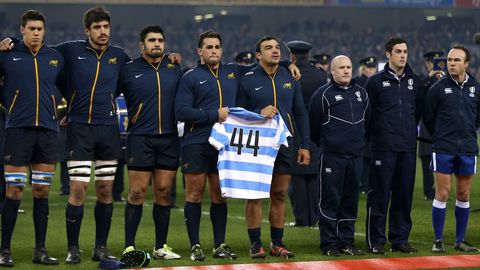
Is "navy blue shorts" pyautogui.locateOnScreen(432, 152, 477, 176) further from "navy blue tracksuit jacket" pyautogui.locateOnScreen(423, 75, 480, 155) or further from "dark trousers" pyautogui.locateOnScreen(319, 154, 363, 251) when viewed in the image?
"dark trousers" pyautogui.locateOnScreen(319, 154, 363, 251)

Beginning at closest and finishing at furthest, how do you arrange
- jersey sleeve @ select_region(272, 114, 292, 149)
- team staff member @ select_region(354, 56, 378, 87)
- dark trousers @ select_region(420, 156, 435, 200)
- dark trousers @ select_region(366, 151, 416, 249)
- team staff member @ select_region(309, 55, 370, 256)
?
jersey sleeve @ select_region(272, 114, 292, 149) < team staff member @ select_region(309, 55, 370, 256) < dark trousers @ select_region(366, 151, 416, 249) < dark trousers @ select_region(420, 156, 435, 200) < team staff member @ select_region(354, 56, 378, 87)

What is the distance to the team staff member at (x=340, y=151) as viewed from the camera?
1134 centimetres

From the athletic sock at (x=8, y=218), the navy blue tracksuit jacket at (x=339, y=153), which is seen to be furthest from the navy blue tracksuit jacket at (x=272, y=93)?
the athletic sock at (x=8, y=218)

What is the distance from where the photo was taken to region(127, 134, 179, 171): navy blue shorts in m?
10.7

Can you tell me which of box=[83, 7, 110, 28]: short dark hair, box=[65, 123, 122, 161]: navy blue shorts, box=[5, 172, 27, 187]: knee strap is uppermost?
box=[83, 7, 110, 28]: short dark hair

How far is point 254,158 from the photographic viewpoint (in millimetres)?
10867

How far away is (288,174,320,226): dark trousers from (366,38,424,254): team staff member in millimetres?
2275

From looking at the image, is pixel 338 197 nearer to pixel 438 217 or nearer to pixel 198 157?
pixel 438 217

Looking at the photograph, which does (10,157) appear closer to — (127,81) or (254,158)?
(127,81)

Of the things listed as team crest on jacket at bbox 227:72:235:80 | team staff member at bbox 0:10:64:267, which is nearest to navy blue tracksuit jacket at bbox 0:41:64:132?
team staff member at bbox 0:10:64:267

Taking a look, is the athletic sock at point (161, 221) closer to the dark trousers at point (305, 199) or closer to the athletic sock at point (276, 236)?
the athletic sock at point (276, 236)

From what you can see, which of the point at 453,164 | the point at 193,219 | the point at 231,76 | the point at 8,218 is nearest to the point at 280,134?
the point at 231,76

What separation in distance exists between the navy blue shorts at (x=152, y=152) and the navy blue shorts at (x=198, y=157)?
0.11 m

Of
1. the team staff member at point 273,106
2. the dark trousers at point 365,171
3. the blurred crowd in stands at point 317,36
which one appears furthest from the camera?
the blurred crowd in stands at point 317,36
